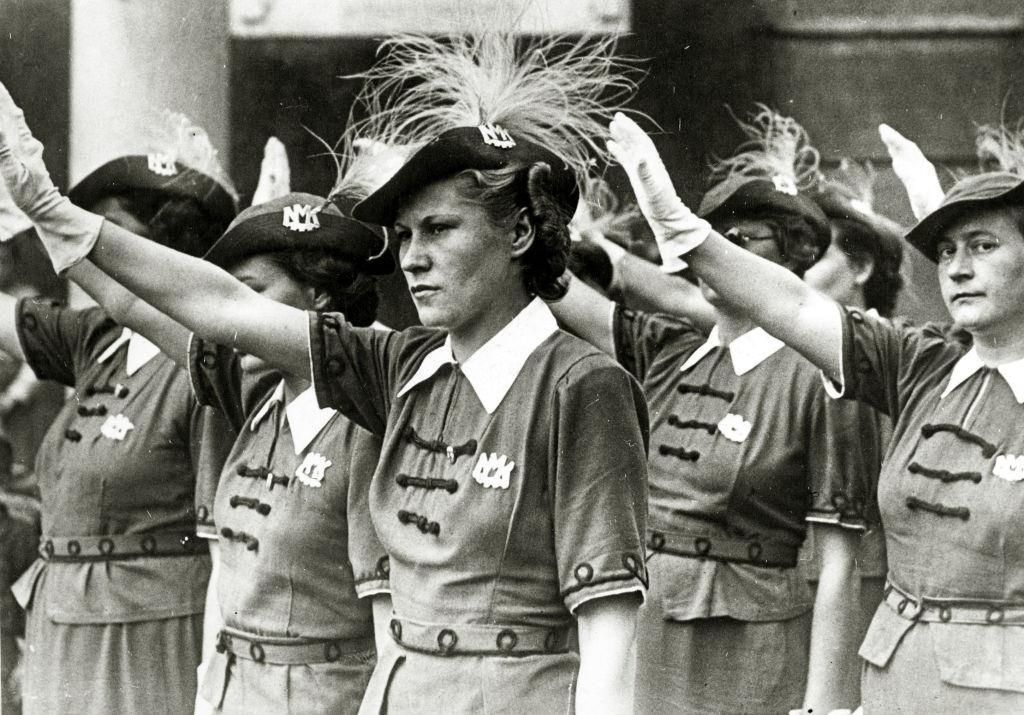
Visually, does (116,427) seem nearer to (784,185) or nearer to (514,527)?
(514,527)

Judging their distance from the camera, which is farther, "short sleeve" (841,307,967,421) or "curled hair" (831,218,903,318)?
"curled hair" (831,218,903,318)

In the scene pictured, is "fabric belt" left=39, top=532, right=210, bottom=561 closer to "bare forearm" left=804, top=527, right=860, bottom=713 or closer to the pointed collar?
the pointed collar

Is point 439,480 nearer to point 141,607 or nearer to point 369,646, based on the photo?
point 369,646

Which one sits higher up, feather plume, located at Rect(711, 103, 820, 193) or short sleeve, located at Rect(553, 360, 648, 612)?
feather plume, located at Rect(711, 103, 820, 193)

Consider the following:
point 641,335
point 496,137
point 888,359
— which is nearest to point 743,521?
point 641,335

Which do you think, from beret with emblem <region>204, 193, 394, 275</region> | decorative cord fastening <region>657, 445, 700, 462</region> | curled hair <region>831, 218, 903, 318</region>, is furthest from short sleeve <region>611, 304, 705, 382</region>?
beret with emblem <region>204, 193, 394, 275</region>

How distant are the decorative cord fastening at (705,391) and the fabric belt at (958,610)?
0.93 meters

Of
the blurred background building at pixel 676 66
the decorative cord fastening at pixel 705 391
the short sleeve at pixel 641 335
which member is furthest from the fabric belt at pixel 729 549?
the blurred background building at pixel 676 66

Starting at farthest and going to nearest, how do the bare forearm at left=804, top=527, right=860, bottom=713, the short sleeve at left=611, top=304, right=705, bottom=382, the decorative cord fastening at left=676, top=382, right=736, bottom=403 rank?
1. the short sleeve at left=611, top=304, right=705, bottom=382
2. the decorative cord fastening at left=676, top=382, right=736, bottom=403
3. the bare forearm at left=804, top=527, right=860, bottom=713

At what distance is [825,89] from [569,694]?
254 centimetres

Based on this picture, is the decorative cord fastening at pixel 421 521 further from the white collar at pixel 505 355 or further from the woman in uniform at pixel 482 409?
the white collar at pixel 505 355

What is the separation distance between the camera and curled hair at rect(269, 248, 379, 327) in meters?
3.74

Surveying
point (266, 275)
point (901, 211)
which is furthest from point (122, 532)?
point (901, 211)

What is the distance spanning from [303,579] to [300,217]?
2.96 ft
